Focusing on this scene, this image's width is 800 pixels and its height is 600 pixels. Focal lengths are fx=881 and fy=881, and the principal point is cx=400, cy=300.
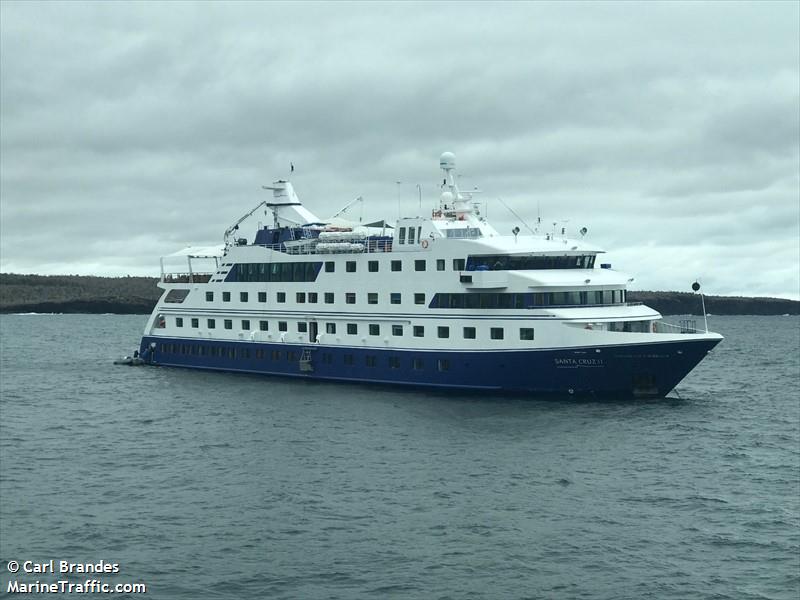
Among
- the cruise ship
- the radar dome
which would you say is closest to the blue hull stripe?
the cruise ship

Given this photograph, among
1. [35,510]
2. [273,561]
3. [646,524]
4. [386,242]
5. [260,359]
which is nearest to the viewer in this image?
[273,561]

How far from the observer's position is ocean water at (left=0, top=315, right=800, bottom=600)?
73.1 ft

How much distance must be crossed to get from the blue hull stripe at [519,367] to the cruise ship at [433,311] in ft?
0.22

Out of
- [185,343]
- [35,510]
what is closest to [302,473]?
[35,510]

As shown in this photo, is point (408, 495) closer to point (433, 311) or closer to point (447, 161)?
point (433, 311)

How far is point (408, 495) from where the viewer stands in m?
28.6

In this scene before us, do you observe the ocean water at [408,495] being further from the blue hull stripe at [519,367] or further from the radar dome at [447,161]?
the radar dome at [447,161]

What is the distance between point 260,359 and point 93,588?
34.5 meters

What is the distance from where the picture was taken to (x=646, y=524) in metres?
25.9

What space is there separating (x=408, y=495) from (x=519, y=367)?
16930 millimetres

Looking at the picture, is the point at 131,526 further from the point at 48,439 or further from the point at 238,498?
the point at 48,439

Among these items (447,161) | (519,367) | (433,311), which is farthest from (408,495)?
(447,161)

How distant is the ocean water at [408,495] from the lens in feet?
73.1

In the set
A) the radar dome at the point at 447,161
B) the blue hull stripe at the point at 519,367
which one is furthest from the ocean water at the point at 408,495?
the radar dome at the point at 447,161
